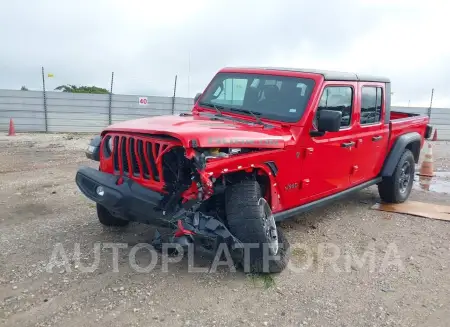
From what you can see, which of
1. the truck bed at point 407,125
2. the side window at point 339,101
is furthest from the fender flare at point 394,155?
the side window at point 339,101

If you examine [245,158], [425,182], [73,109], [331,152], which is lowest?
[425,182]

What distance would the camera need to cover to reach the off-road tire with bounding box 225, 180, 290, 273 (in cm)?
386

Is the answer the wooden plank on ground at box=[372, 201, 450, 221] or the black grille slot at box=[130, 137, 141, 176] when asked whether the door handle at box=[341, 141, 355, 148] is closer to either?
the wooden plank on ground at box=[372, 201, 450, 221]

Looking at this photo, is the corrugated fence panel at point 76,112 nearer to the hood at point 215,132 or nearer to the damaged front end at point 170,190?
the hood at point 215,132

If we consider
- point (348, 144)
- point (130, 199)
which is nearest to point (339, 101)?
point (348, 144)

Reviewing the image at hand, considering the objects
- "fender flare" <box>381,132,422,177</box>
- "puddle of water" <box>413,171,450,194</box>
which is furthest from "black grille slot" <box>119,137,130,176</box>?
"puddle of water" <box>413,171,450,194</box>

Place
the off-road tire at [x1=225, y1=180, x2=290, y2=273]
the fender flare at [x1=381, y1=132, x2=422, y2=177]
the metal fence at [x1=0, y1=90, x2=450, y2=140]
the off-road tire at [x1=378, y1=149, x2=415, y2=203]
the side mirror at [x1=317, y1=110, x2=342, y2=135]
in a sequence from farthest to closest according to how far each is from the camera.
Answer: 1. the metal fence at [x1=0, y1=90, x2=450, y2=140]
2. the off-road tire at [x1=378, y1=149, x2=415, y2=203]
3. the fender flare at [x1=381, y1=132, x2=422, y2=177]
4. the side mirror at [x1=317, y1=110, x2=342, y2=135]
5. the off-road tire at [x1=225, y1=180, x2=290, y2=273]

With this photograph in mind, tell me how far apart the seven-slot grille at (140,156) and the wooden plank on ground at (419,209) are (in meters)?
3.86

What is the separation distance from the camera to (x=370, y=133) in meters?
5.77

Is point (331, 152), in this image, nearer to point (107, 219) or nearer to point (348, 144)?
point (348, 144)

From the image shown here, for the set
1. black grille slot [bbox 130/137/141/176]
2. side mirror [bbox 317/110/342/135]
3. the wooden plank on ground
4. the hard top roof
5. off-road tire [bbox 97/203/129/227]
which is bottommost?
the wooden plank on ground

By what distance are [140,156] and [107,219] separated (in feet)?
4.73

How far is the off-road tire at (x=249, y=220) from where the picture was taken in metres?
3.86

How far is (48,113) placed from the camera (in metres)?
16.0
